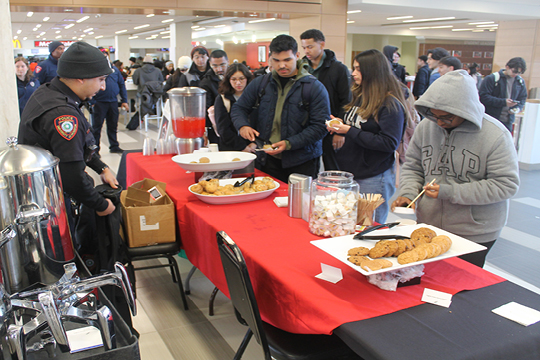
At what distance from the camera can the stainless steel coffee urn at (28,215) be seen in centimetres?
158

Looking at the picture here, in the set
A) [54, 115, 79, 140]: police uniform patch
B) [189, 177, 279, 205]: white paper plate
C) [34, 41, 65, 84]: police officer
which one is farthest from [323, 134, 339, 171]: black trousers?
[34, 41, 65, 84]: police officer

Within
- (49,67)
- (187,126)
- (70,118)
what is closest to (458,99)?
(70,118)

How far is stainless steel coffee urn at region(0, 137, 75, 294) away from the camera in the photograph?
62.2 inches

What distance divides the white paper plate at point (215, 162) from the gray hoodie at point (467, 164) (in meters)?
1.06

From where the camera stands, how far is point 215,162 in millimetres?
2492

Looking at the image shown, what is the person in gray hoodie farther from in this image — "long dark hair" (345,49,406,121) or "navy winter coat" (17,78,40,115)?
"navy winter coat" (17,78,40,115)

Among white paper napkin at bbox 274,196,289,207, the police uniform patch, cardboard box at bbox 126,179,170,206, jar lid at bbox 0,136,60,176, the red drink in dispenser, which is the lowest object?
cardboard box at bbox 126,179,170,206

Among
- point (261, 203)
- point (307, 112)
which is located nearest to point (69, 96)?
point (261, 203)

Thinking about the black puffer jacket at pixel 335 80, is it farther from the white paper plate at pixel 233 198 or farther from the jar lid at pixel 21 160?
the jar lid at pixel 21 160

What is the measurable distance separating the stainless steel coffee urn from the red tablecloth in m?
0.66

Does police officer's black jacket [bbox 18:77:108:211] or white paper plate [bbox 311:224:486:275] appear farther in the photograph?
police officer's black jacket [bbox 18:77:108:211]

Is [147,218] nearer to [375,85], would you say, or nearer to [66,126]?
[66,126]

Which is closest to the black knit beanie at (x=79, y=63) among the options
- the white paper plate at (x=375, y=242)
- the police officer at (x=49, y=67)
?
the white paper plate at (x=375, y=242)

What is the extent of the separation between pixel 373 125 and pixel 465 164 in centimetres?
77
